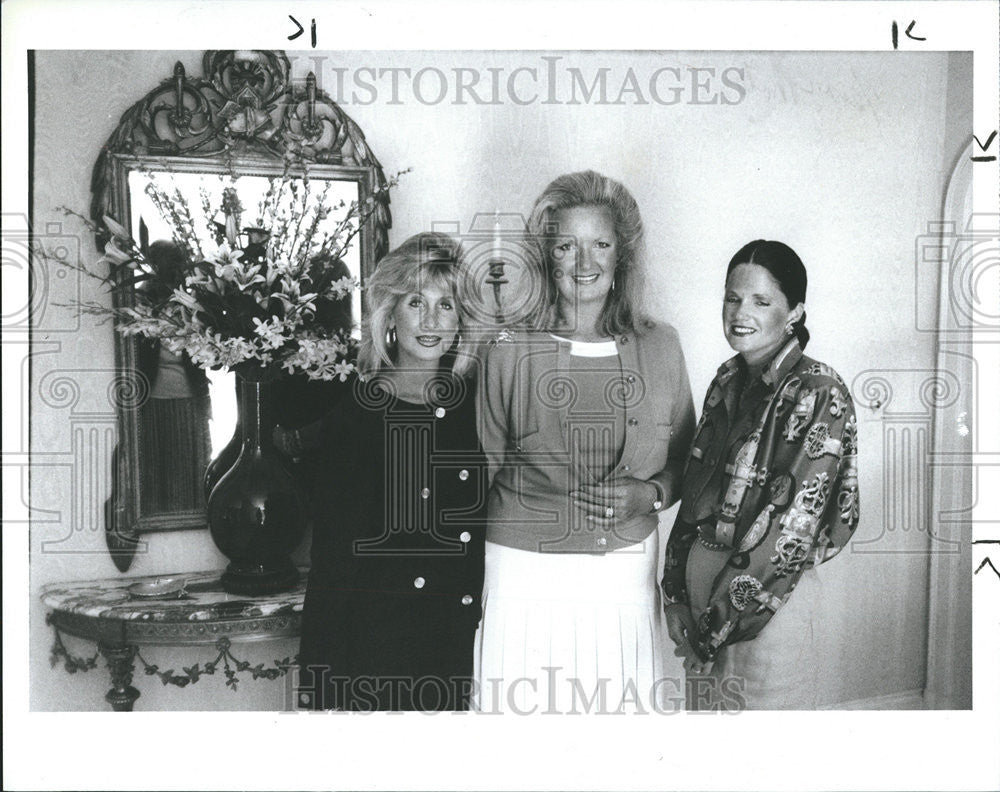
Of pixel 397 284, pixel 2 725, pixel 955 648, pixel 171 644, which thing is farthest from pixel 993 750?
pixel 2 725

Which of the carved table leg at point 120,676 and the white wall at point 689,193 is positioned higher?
the white wall at point 689,193

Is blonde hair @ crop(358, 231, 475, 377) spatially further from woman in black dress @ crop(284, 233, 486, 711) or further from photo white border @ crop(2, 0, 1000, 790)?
photo white border @ crop(2, 0, 1000, 790)

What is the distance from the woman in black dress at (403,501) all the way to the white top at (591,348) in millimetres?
267

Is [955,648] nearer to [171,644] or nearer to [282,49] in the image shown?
[171,644]

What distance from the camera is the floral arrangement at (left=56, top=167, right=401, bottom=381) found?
247cm

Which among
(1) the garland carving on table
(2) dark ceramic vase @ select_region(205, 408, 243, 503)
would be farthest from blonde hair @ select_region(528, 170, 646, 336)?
(1) the garland carving on table

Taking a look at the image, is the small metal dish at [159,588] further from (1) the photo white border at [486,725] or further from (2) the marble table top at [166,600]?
(1) the photo white border at [486,725]

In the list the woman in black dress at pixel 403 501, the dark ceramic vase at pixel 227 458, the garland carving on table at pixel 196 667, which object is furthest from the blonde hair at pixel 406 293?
the garland carving on table at pixel 196 667

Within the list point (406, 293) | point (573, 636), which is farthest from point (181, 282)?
point (573, 636)

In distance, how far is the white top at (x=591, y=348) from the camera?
253cm

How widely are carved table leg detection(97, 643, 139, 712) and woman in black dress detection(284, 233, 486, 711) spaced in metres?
0.46

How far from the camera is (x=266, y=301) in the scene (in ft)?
8.09

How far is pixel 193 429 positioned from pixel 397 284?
66 cm

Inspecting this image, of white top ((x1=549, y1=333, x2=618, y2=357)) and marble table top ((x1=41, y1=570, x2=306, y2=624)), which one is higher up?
white top ((x1=549, y1=333, x2=618, y2=357))
